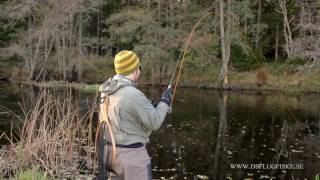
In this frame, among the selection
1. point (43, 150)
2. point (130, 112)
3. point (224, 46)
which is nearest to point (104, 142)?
point (130, 112)

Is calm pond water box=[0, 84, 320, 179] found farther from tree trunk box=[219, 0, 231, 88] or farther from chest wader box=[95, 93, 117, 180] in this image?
tree trunk box=[219, 0, 231, 88]

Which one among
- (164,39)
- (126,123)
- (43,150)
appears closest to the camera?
(126,123)

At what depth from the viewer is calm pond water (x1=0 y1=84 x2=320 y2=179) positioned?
31.7 feet

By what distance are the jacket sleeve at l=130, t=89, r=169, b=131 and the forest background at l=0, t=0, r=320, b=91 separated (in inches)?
952

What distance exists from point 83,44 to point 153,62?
14.8 feet

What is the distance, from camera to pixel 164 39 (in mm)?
30547

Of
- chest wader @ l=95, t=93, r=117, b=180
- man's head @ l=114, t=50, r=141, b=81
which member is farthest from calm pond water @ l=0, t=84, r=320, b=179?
man's head @ l=114, t=50, r=141, b=81

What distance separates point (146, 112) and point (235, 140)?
357 inches

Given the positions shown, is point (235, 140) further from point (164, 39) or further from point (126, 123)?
point (164, 39)

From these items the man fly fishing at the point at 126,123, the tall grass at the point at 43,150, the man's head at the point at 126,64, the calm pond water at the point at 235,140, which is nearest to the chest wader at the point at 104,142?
the man fly fishing at the point at 126,123

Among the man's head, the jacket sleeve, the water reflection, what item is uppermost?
the man's head

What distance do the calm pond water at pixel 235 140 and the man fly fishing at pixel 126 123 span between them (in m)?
5.10

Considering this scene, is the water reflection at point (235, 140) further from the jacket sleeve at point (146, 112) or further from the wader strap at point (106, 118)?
the jacket sleeve at point (146, 112)

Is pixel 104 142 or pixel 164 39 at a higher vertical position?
pixel 104 142
